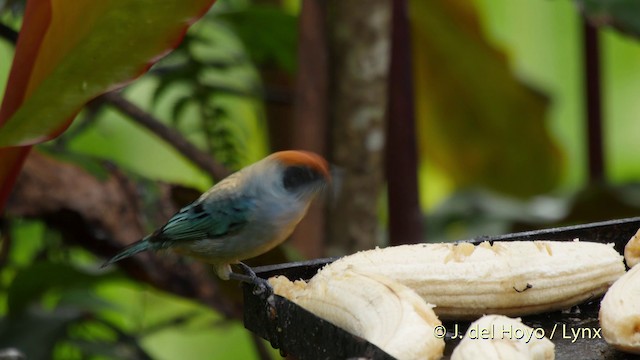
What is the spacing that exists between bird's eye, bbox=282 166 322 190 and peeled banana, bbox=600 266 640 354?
13.6 inches

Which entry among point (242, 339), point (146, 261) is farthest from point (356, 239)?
point (242, 339)

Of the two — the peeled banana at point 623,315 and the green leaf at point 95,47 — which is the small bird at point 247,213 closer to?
the green leaf at point 95,47

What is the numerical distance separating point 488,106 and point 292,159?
73.7 inches

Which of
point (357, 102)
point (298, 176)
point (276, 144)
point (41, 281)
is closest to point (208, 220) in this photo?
point (298, 176)

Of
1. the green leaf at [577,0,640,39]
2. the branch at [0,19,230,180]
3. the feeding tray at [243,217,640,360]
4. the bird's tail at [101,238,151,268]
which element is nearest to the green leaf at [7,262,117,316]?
the branch at [0,19,230,180]

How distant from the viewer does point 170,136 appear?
1.92 metres

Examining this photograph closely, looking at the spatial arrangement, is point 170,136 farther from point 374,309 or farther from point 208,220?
point 374,309

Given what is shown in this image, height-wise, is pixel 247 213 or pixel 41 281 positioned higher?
pixel 247 213

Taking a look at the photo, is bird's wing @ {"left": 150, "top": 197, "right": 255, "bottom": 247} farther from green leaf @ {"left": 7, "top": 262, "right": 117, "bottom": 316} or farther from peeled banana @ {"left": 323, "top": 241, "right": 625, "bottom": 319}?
green leaf @ {"left": 7, "top": 262, "right": 117, "bottom": 316}

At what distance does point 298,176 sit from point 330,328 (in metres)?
0.30

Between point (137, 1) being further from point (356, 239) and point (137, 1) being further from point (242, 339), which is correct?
point (242, 339)

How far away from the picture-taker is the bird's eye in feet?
3.73

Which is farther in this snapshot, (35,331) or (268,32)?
(268,32)

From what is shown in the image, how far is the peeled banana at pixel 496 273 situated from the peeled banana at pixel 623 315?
8 cm
